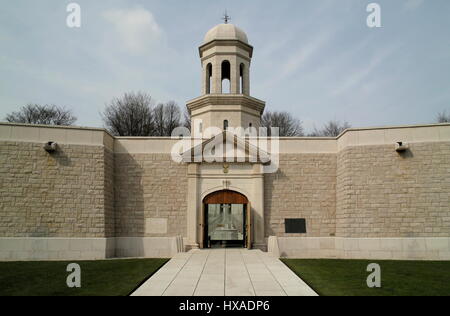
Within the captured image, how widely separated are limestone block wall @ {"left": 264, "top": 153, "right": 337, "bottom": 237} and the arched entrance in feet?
3.75

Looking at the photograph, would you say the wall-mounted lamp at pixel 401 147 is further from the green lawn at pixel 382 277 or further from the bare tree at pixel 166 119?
the bare tree at pixel 166 119

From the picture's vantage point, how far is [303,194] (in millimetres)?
16969

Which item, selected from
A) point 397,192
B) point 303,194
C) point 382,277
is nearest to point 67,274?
point 382,277

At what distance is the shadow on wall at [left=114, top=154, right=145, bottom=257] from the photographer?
647 inches

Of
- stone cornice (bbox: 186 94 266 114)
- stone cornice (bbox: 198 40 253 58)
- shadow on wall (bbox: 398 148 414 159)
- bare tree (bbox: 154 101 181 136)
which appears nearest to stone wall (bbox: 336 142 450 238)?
shadow on wall (bbox: 398 148 414 159)

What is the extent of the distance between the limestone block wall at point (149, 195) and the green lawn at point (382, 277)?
6.14m

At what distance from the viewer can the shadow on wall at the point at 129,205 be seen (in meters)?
16.4

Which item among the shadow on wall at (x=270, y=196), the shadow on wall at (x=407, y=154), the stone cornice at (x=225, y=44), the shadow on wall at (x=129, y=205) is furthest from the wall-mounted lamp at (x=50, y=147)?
the shadow on wall at (x=407, y=154)

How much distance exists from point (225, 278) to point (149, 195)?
25.3ft

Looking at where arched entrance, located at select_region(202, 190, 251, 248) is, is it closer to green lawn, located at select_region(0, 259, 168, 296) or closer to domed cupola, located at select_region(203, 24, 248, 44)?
green lawn, located at select_region(0, 259, 168, 296)

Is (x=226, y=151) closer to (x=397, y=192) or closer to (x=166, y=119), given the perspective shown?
(x=397, y=192)

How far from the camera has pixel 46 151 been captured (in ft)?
50.4
